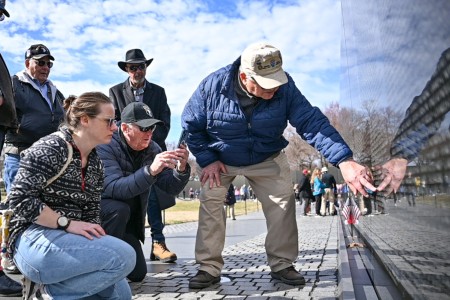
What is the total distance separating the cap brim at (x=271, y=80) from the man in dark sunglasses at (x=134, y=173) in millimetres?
742

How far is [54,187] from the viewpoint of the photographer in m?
2.55

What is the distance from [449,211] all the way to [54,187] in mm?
2026

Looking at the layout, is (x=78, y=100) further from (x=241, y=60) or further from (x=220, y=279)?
(x=220, y=279)

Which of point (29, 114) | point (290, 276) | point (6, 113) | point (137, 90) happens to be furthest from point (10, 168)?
point (290, 276)

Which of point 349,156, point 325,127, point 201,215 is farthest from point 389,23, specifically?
point 201,215

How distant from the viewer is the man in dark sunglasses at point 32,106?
4270 millimetres

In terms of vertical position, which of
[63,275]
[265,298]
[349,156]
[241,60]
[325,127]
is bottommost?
[265,298]

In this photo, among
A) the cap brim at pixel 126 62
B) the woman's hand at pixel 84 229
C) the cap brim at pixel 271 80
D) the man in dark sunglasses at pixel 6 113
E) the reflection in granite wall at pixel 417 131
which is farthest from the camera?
the cap brim at pixel 126 62

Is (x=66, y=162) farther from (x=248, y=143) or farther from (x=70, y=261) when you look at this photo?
(x=248, y=143)

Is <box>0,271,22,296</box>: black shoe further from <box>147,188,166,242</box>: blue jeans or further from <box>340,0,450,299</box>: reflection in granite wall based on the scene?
<box>340,0,450,299</box>: reflection in granite wall

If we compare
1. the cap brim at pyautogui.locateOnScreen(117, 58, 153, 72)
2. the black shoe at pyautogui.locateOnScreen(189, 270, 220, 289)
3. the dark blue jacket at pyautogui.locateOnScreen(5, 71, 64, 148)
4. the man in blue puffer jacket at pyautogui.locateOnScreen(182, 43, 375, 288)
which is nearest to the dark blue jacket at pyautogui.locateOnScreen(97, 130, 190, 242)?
the man in blue puffer jacket at pyautogui.locateOnScreen(182, 43, 375, 288)

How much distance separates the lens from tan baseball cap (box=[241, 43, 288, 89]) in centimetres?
332

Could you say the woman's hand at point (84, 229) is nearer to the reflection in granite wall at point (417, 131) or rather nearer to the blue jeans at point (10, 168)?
the reflection in granite wall at point (417, 131)

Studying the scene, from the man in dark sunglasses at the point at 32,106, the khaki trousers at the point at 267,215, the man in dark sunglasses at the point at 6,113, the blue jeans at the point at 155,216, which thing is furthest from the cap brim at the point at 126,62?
the man in dark sunglasses at the point at 6,113
